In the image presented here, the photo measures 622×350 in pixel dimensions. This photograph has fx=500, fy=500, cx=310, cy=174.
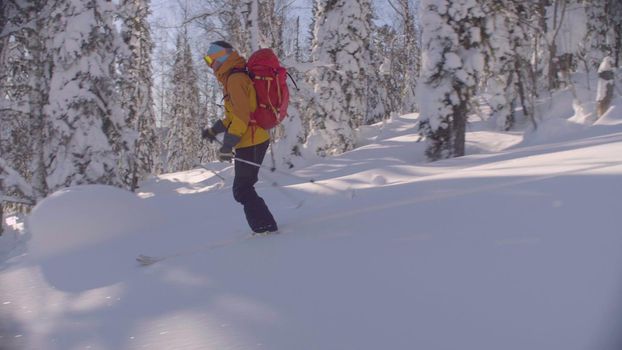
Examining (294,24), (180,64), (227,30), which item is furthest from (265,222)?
(180,64)

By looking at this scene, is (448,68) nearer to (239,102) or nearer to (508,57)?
(508,57)

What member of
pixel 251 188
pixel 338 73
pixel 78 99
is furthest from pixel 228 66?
pixel 338 73

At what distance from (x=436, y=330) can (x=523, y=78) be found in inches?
525

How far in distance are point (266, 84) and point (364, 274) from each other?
2.01 meters

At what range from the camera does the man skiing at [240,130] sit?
4105mm

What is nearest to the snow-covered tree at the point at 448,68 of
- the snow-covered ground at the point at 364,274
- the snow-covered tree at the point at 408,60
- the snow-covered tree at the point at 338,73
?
the snow-covered ground at the point at 364,274

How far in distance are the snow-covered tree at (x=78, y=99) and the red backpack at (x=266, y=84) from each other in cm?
768

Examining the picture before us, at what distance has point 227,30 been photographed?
53.1 feet

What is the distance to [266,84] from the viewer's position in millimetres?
4262

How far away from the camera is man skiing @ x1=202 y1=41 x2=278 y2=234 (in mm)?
4105

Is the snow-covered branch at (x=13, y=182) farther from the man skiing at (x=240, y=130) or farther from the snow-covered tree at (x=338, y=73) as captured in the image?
the snow-covered tree at (x=338, y=73)

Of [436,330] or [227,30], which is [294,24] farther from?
[436,330]

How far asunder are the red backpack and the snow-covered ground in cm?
103

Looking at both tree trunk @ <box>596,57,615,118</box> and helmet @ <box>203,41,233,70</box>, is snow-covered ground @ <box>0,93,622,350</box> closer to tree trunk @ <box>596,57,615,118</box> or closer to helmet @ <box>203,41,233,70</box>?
helmet @ <box>203,41,233,70</box>
